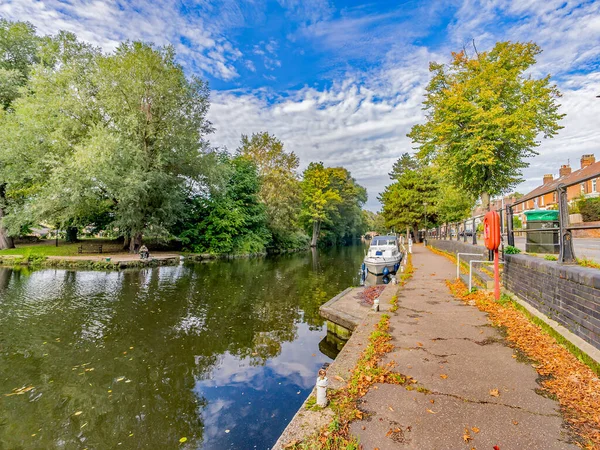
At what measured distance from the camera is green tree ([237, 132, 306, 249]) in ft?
126

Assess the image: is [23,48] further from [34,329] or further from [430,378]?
[430,378]

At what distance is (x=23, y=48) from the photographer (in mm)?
25922

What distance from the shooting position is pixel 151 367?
6102mm

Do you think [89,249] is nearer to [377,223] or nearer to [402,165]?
[402,165]

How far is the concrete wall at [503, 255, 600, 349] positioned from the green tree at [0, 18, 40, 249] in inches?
1267

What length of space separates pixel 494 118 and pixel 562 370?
1205 cm

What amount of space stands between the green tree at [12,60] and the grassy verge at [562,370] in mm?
32049

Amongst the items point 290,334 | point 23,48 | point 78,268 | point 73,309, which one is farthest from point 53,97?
point 290,334

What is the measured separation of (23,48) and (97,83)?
35.0 ft

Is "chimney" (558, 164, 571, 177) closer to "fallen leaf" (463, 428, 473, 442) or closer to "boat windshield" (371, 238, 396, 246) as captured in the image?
"boat windshield" (371, 238, 396, 246)

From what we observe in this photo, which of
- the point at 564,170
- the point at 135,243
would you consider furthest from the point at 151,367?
the point at 564,170

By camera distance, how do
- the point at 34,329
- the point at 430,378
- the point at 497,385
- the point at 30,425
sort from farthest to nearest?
the point at 34,329, the point at 30,425, the point at 430,378, the point at 497,385

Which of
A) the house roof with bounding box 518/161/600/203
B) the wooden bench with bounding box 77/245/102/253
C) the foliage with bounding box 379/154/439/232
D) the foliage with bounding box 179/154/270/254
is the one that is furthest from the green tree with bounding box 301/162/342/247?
the wooden bench with bounding box 77/245/102/253

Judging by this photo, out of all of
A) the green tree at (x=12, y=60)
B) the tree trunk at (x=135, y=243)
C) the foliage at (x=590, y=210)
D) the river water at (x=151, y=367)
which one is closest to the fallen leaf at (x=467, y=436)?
the river water at (x=151, y=367)
